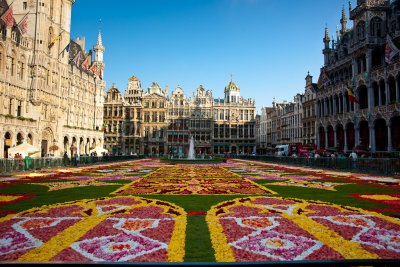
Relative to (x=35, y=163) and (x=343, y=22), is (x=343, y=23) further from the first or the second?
(x=35, y=163)

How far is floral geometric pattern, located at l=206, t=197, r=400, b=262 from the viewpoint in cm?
441

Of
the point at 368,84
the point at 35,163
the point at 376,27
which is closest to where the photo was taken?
the point at 35,163

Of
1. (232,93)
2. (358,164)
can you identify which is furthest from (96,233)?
(232,93)

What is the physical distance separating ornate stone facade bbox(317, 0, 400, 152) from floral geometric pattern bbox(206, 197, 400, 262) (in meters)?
26.8

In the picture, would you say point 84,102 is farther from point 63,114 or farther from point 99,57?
point 99,57

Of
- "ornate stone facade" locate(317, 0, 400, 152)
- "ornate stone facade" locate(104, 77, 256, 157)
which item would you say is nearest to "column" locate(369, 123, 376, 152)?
"ornate stone facade" locate(317, 0, 400, 152)

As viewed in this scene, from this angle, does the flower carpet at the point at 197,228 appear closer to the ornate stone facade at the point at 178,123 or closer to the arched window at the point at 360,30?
the arched window at the point at 360,30

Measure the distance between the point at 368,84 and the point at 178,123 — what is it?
4870 cm

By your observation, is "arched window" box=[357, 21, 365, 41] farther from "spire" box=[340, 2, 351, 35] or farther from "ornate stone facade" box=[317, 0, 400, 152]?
"spire" box=[340, 2, 351, 35]

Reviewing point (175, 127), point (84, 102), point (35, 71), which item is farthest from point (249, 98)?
point (35, 71)

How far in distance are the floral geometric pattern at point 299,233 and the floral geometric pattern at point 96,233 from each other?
91 centimetres

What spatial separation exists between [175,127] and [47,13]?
134 ft

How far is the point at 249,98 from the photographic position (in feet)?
258

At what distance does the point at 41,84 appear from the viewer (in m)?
38.5
